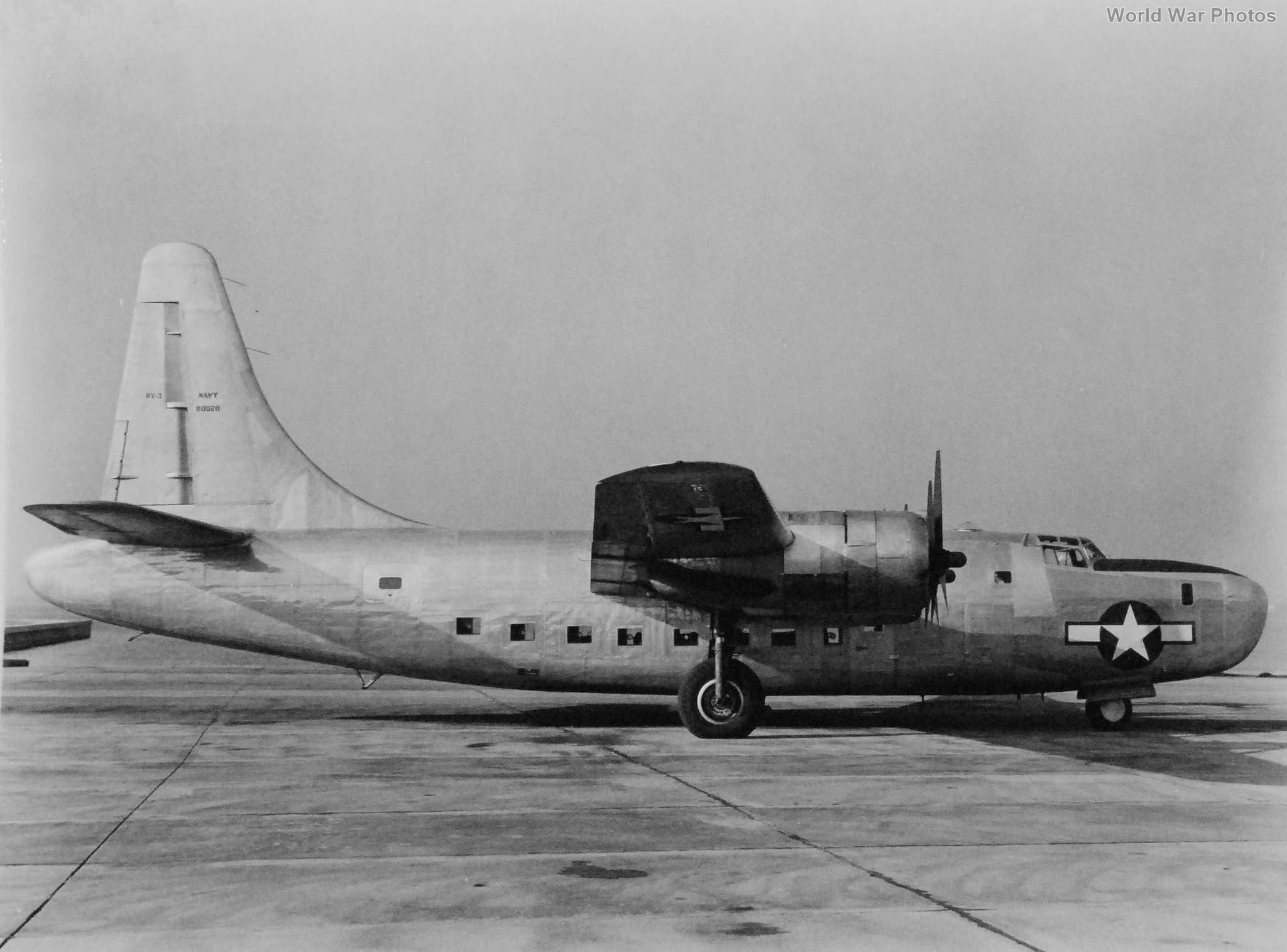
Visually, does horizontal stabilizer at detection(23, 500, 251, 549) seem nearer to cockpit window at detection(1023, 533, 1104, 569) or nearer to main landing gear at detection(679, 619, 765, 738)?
main landing gear at detection(679, 619, 765, 738)

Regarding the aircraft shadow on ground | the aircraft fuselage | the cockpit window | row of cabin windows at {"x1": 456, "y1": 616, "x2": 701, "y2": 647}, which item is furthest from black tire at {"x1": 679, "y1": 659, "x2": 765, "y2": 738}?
the cockpit window

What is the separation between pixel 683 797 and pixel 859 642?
6.77 metres

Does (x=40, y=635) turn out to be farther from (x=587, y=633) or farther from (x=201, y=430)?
(x=587, y=633)

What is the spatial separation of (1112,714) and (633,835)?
11.2m

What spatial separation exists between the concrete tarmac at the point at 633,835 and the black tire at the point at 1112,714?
1.04ft

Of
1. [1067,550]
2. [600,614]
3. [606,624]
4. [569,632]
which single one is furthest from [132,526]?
[1067,550]

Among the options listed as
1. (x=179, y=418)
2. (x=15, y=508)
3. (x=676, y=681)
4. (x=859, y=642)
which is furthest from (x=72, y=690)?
(x=859, y=642)

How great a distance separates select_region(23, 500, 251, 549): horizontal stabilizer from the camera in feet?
51.7

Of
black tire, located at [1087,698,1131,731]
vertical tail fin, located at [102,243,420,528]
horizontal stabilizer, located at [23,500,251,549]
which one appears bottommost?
black tire, located at [1087,698,1131,731]

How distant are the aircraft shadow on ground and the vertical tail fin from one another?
406 cm

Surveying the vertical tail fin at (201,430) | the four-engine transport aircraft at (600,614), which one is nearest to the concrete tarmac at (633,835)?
the four-engine transport aircraft at (600,614)

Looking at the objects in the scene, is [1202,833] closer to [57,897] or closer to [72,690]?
[57,897]

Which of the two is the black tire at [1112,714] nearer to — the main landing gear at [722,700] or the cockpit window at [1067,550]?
the cockpit window at [1067,550]

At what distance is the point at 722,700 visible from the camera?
17.4 metres
